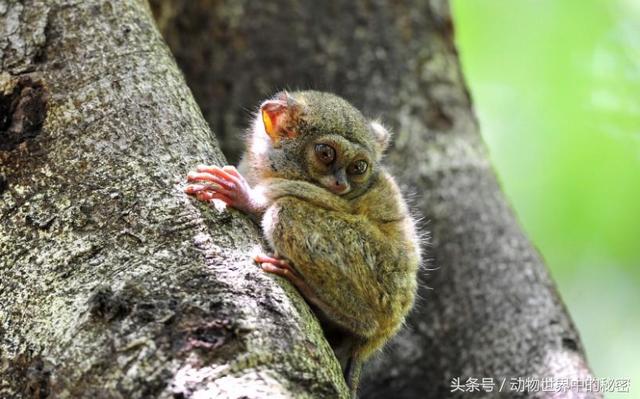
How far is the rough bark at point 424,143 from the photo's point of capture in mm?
4488

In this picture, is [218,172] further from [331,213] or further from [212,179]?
[331,213]

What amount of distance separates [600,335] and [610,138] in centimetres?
178

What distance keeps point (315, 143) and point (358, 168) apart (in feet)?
0.78

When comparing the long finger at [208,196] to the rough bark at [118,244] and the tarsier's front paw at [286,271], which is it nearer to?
the rough bark at [118,244]

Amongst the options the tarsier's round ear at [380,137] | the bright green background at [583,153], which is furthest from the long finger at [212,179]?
the bright green background at [583,153]

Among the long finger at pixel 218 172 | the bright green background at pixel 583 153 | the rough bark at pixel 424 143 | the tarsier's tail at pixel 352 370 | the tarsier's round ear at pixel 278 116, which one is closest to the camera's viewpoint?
the long finger at pixel 218 172

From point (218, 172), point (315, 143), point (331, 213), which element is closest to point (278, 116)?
point (315, 143)

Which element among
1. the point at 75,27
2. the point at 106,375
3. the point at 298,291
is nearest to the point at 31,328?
the point at 106,375

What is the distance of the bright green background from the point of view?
781 cm

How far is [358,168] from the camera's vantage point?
416 centimetres

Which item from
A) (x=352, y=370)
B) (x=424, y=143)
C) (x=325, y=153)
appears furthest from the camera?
(x=424, y=143)

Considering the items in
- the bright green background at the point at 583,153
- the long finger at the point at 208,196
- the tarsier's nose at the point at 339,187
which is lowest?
the bright green background at the point at 583,153

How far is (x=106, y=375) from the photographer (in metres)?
2.43

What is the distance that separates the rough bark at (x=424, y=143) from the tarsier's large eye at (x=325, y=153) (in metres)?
0.96
